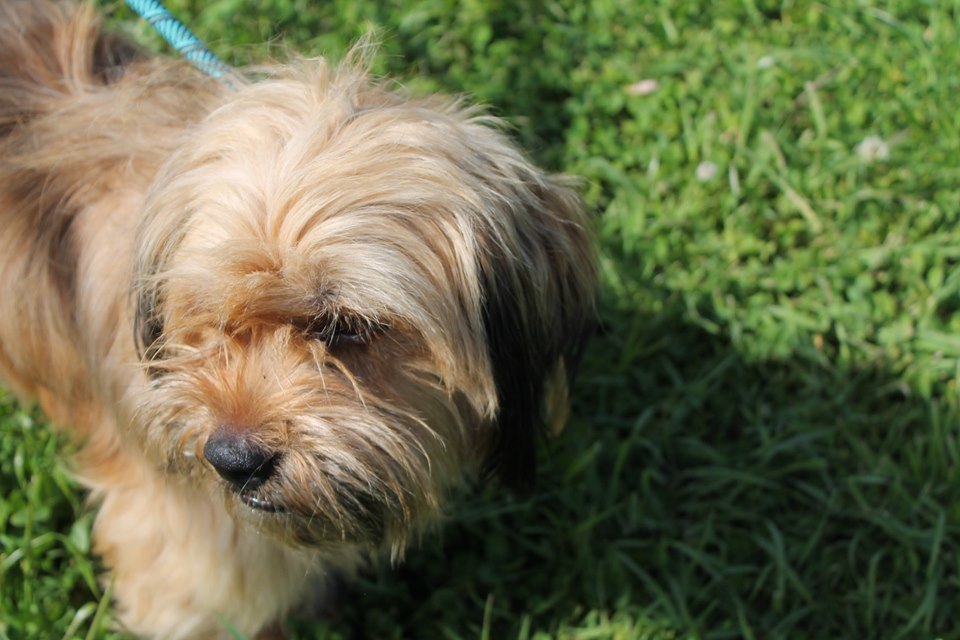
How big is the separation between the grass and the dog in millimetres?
385

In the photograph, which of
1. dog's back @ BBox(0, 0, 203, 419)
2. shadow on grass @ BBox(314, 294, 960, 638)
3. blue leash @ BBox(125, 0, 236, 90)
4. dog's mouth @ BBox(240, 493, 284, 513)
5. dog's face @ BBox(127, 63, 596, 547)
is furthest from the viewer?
shadow on grass @ BBox(314, 294, 960, 638)

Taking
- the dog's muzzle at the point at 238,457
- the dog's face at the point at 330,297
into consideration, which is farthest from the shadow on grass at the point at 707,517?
the dog's muzzle at the point at 238,457

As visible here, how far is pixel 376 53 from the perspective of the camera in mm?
2312

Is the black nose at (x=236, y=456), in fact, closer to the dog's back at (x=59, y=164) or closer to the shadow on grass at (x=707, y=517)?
the dog's back at (x=59, y=164)

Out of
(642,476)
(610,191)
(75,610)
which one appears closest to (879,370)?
(642,476)

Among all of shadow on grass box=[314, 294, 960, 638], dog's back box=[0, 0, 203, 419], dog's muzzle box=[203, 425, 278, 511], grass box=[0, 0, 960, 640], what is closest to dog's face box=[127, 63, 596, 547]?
dog's muzzle box=[203, 425, 278, 511]

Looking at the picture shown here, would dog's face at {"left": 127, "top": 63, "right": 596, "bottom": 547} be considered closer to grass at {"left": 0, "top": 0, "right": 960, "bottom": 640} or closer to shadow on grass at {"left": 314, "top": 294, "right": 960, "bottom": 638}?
grass at {"left": 0, "top": 0, "right": 960, "bottom": 640}

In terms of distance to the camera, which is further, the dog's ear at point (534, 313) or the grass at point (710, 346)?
the grass at point (710, 346)

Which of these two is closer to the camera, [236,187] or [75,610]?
[236,187]

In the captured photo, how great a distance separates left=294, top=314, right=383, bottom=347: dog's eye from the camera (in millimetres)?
1908

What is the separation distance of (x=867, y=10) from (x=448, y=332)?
2923mm

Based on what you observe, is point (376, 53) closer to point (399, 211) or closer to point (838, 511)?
point (399, 211)

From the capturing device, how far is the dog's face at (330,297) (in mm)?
1869

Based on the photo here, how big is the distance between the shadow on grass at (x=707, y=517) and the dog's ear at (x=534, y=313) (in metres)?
0.58
